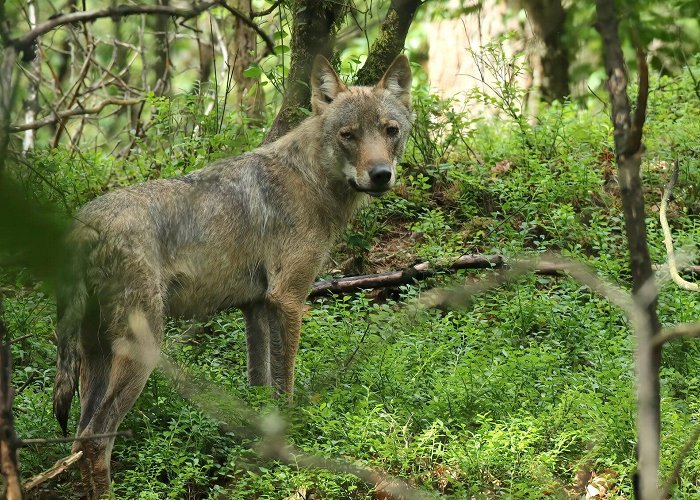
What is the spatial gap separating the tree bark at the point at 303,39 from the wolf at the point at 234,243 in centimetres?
124

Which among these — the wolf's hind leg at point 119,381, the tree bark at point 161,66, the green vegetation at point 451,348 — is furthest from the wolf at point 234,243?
the tree bark at point 161,66

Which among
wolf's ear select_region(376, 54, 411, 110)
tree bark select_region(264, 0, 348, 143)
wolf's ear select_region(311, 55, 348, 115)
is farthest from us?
tree bark select_region(264, 0, 348, 143)

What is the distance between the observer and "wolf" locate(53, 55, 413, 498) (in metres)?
5.71

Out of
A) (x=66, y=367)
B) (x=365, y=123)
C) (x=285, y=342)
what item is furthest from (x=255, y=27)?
(x=365, y=123)

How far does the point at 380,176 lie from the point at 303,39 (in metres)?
2.65

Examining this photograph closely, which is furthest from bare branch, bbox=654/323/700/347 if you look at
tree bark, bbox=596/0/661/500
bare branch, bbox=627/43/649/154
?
bare branch, bbox=627/43/649/154

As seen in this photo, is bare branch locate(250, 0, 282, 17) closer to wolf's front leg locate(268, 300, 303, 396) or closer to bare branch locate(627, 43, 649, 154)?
wolf's front leg locate(268, 300, 303, 396)

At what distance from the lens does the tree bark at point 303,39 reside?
8.59m

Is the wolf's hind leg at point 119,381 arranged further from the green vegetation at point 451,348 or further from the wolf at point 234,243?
the green vegetation at point 451,348

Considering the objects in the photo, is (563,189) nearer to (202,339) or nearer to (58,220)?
(202,339)

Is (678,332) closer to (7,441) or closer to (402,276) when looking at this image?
(7,441)

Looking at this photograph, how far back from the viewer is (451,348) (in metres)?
6.83

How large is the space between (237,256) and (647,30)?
10.4ft

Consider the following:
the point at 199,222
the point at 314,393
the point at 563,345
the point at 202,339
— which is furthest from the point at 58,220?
the point at 202,339
